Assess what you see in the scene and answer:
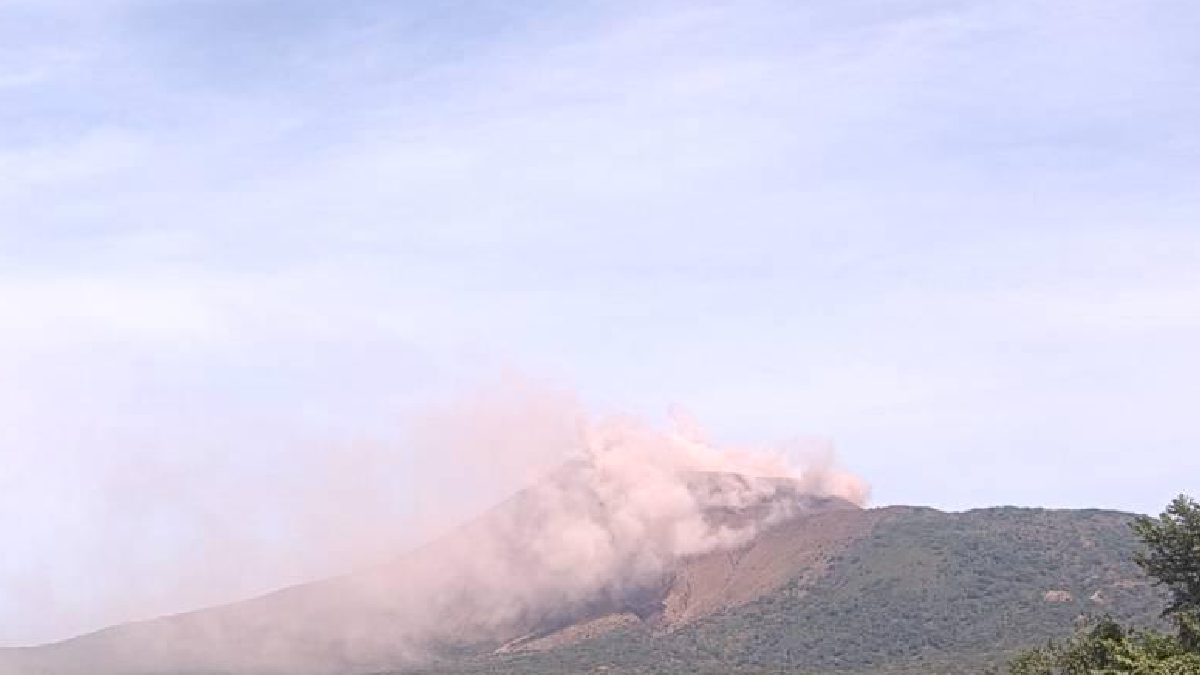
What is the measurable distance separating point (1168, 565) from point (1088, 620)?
12.5 metres

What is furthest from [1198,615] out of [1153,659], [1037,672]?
[1153,659]

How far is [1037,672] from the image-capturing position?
109 metres

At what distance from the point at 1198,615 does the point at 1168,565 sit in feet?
15.1

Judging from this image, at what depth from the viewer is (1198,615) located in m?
101

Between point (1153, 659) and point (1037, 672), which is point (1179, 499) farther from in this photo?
point (1153, 659)

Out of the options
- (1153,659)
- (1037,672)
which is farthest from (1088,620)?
(1153,659)

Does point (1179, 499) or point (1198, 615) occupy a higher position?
point (1179, 499)

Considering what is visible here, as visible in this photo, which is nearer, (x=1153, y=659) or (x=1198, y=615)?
(x=1153, y=659)

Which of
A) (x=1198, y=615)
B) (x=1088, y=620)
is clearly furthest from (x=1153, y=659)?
(x=1088, y=620)

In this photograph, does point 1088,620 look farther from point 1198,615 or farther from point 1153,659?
point 1153,659

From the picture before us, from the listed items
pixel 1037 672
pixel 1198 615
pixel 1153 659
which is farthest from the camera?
pixel 1037 672

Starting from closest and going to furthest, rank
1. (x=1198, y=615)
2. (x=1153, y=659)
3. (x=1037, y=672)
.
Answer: (x=1153, y=659) < (x=1198, y=615) < (x=1037, y=672)

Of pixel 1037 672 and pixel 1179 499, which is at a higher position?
pixel 1179 499

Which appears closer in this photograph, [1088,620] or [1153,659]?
[1153,659]
